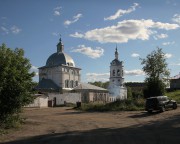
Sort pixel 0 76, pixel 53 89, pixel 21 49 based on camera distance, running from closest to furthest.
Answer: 1. pixel 0 76
2. pixel 21 49
3. pixel 53 89

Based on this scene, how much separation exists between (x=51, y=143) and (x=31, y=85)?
9536mm

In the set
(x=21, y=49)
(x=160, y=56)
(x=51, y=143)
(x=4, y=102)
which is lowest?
(x=51, y=143)

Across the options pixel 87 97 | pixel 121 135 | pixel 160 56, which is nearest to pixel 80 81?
pixel 87 97

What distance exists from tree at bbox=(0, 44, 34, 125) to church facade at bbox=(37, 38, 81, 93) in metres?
56.5

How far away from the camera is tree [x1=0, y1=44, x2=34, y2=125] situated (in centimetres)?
2298

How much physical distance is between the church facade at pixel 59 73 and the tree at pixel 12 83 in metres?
56.5

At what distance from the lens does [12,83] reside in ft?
77.0

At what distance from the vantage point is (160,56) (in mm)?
63781

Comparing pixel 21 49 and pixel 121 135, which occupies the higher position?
pixel 21 49

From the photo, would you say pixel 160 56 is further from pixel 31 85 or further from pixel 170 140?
pixel 170 140

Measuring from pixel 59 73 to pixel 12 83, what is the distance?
6112 centimetres

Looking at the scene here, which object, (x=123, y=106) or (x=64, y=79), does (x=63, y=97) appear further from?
(x=123, y=106)

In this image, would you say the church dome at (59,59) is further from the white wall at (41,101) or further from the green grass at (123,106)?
the green grass at (123,106)

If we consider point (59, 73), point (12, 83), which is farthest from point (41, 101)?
point (12, 83)
